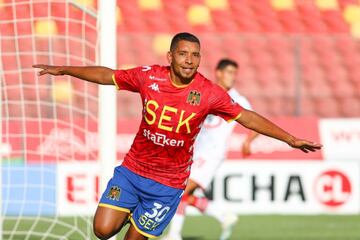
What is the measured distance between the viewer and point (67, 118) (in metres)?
13.1

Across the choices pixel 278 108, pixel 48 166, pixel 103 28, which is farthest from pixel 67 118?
pixel 103 28

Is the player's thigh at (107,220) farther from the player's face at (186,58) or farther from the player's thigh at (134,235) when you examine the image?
the player's face at (186,58)

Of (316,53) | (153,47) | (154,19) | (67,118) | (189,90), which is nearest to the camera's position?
(189,90)

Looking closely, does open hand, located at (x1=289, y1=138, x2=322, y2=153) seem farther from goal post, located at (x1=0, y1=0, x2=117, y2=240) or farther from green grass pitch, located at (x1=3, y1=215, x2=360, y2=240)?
goal post, located at (x1=0, y1=0, x2=117, y2=240)

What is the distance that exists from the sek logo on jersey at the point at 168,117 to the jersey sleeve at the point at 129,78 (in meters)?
0.21

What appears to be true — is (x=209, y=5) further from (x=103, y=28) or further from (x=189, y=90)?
(x=189, y=90)

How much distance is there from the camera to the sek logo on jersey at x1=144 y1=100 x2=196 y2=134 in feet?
20.5

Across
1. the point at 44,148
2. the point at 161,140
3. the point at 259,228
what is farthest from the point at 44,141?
the point at 161,140

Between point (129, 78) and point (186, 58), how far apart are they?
52 cm

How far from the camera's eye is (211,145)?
32.7ft

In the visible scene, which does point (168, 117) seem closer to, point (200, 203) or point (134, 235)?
point (134, 235)

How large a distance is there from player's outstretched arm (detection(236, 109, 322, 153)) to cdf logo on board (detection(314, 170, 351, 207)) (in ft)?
22.3

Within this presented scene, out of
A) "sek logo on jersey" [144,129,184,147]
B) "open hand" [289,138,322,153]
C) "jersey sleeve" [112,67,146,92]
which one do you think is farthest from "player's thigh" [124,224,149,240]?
"open hand" [289,138,322,153]

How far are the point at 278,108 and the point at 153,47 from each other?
2.11 metres
